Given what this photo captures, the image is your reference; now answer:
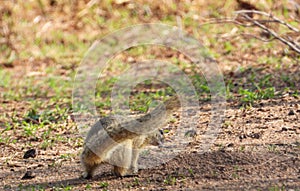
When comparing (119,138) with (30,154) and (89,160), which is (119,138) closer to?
(89,160)

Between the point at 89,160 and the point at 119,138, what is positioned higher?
the point at 119,138

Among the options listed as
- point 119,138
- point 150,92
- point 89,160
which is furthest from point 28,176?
point 150,92

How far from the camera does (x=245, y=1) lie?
412 inches

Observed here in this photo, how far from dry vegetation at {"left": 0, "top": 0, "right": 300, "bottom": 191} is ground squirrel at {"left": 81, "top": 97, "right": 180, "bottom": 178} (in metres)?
0.17

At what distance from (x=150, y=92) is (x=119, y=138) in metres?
2.95

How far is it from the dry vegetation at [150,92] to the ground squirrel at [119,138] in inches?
6.6

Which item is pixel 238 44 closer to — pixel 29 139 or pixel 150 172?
pixel 29 139

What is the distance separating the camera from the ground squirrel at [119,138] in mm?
4688

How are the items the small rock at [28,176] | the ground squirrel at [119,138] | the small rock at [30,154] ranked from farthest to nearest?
1. the small rock at [30,154]
2. the small rock at [28,176]
3. the ground squirrel at [119,138]

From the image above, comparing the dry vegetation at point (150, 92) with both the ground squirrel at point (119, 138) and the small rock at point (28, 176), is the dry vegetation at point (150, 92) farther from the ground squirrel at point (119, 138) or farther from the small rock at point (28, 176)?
the ground squirrel at point (119, 138)

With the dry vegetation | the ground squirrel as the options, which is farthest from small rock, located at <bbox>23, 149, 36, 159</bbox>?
the ground squirrel

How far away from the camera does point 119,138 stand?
4707 millimetres

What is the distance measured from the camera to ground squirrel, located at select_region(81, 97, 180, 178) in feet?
15.4

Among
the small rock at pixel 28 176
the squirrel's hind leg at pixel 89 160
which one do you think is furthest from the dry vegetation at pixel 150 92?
the squirrel's hind leg at pixel 89 160
